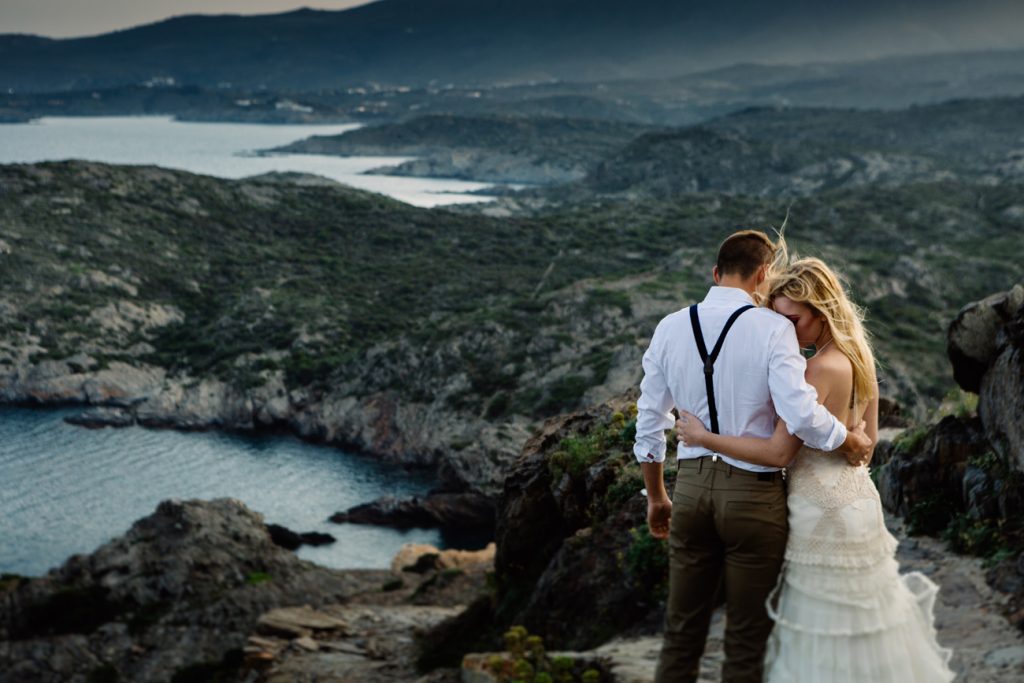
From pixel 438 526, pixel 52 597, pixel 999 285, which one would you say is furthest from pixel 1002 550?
pixel 999 285

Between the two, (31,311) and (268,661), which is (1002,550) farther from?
(31,311)

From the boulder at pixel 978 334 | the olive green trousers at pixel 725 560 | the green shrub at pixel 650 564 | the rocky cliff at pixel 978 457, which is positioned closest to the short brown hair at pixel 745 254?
the olive green trousers at pixel 725 560

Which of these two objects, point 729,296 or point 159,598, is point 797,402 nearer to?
point 729,296

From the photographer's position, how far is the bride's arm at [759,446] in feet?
23.7

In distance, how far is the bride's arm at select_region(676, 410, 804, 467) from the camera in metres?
7.23

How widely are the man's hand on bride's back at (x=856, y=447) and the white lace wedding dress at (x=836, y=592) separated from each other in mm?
70

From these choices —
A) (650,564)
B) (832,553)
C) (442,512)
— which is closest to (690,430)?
(832,553)

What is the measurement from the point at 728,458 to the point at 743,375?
582 mm

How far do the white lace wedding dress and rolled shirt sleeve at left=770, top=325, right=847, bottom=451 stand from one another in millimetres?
362

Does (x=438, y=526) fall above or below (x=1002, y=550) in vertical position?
below

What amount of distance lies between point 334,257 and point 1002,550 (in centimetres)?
11513

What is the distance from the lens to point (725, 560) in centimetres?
743

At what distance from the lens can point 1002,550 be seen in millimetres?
11523

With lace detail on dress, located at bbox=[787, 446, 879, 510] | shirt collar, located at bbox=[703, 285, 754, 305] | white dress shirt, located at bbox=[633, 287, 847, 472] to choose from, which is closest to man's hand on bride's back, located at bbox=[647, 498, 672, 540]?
white dress shirt, located at bbox=[633, 287, 847, 472]
